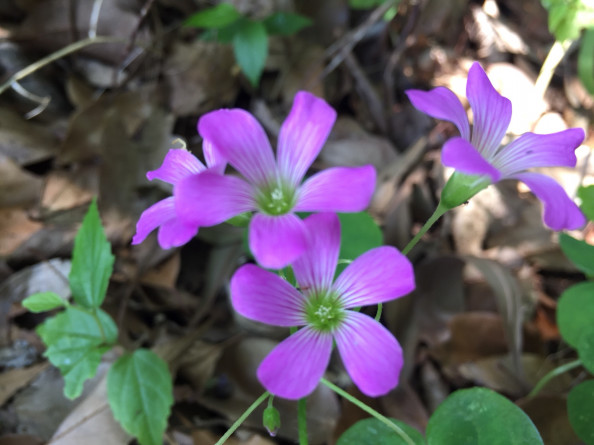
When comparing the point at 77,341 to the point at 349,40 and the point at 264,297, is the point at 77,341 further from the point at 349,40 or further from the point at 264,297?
the point at 349,40

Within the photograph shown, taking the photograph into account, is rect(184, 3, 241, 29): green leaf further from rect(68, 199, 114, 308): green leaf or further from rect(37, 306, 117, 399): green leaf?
rect(37, 306, 117, 399): green leaf

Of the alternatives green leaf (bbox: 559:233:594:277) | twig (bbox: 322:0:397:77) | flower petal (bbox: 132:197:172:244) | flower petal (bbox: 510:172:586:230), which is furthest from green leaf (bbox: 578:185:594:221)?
twig (bbox: 322:0:397:77)

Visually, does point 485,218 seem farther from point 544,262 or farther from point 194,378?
point 194,378

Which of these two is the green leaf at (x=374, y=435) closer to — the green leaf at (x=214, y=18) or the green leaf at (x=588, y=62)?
the green leaf at (x=214, y=18)

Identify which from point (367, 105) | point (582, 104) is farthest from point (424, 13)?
point (582, 104)

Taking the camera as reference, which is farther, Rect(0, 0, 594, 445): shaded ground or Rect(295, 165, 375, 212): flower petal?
Rect(0, 0, 594, 445): shaded ground

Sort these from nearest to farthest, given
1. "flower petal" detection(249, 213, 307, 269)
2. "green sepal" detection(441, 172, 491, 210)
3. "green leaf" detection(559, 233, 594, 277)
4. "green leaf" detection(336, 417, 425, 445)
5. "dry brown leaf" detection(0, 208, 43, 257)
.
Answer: "flower petal" detection(249, 213, 307, 269) → "green sepal" detection(441, 172, 491, 210) → "green leaf" detection(336, 417, 425, 445) → "green leaf" detection(559, 233, 594, 277) → "dry brown leaf" detection(0, 208, 43, 257)

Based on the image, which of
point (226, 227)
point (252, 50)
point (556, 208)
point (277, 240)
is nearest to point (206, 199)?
point (277, 240)
